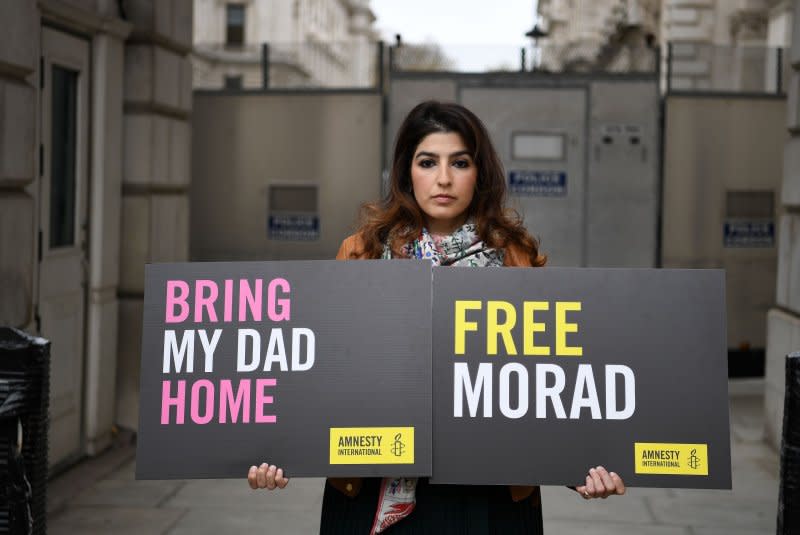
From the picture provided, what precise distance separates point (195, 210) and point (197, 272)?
8018 millimetres

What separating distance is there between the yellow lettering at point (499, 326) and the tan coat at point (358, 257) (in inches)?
8.1

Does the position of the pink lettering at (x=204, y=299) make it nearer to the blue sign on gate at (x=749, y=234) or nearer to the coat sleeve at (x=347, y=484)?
the coat sleeve at (x=347, y=484)

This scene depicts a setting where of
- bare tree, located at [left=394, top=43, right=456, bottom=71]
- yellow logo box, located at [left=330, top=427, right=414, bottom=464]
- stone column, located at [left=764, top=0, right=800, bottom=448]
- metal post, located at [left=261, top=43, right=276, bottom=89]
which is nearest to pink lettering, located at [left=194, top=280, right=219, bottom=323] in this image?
yellow logo box, located at [left=330, top=427, right=414, bottom=464]

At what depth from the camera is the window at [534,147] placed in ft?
34.6

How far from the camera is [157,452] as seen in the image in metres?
2.80

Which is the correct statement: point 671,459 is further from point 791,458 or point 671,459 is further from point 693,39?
point 693,39

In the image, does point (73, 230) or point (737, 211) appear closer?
point (73, 230)

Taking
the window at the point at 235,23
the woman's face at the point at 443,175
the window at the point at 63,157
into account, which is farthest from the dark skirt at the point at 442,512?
the window at the point at 235,23

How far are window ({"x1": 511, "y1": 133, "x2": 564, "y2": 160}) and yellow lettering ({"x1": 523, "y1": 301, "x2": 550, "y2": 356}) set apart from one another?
781 cm

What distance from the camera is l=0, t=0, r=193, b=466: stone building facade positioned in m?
5.70

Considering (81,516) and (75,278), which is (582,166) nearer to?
(75,278)

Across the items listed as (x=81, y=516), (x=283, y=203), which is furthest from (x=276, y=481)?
(x=283, y=203)

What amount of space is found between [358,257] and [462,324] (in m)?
0.38

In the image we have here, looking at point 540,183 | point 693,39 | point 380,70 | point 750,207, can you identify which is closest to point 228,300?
point 540,183
